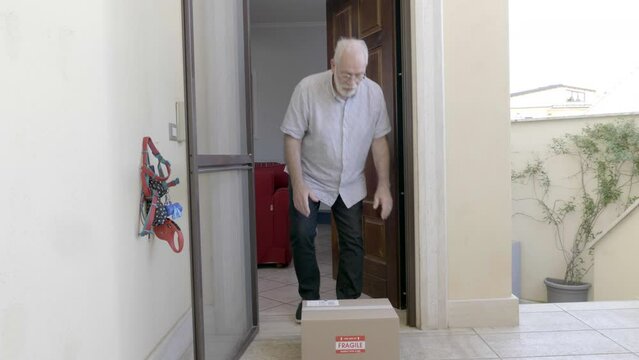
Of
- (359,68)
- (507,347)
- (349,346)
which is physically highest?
(359,68)

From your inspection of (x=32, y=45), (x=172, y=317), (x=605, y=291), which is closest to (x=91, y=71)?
(x=32, y=45)

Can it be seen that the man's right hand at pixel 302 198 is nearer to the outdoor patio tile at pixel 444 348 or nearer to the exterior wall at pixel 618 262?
the outdoor patio tile at pixel 444 348

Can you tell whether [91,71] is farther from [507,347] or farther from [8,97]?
[507,347]

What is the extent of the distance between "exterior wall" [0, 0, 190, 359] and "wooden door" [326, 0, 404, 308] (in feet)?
4.19

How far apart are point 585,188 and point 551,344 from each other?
351cm

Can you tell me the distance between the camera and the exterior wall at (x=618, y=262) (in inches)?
181

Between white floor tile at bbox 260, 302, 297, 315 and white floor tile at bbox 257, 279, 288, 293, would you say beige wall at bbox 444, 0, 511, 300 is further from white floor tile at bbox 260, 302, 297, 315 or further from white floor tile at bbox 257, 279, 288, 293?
white floor tile at bbox 257, 279, 288, 293

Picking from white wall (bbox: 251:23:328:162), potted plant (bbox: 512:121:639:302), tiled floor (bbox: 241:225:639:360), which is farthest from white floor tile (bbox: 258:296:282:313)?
white wall (bbox: 251:23:328:162)

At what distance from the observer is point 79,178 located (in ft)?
Result: 4.16

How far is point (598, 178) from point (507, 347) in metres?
3.57

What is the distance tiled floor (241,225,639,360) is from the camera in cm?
216

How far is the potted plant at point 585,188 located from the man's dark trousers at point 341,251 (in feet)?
11.7

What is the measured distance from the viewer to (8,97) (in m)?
0.96

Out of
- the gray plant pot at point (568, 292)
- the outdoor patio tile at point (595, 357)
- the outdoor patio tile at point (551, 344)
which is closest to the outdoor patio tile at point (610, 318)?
the outdoor patio tile at point (551, 344)
